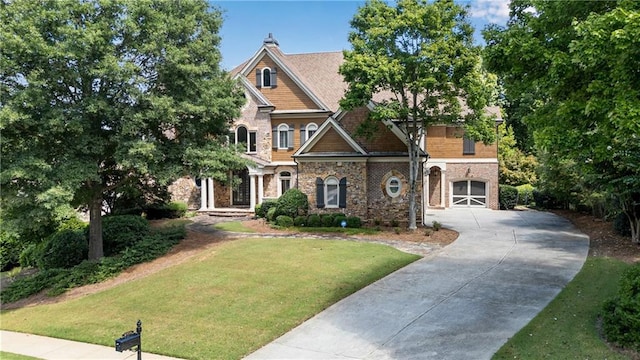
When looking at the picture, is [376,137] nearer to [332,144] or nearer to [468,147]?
[332,144]

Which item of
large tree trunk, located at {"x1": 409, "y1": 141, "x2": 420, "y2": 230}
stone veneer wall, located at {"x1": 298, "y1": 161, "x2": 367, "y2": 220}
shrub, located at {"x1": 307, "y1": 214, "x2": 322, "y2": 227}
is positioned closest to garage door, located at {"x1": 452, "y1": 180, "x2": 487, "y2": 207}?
large tree trunk, located at {"x1": 409, "y1": 141, "x2": 420, "y2": 230}

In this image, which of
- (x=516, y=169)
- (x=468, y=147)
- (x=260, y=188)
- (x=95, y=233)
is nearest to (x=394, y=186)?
(x=260, y=188)

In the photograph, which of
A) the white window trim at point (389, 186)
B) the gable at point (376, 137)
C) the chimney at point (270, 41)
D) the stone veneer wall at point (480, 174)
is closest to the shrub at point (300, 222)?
the white window trim at point (389, 186)

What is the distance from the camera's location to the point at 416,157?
2072cm

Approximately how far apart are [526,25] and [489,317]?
20.1 feet

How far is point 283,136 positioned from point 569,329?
22729mm

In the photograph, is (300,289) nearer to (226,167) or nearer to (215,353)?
(215,353)

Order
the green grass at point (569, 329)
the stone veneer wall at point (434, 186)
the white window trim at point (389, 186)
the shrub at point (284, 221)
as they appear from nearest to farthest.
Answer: the green grass at point (569, 329)
the shrub at point (284, 221)
the white window trim at point (389, 186)
the stone veneer wall at point (434, 186)

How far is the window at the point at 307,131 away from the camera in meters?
28.3

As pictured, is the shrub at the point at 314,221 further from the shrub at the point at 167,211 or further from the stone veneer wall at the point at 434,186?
the stone veneer wall at the point at 434,186

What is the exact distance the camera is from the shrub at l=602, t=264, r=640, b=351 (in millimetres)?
6902

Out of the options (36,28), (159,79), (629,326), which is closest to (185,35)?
(159,79)

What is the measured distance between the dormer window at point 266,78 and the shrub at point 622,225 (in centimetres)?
2070

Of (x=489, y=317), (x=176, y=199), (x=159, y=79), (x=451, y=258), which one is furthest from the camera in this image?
(x=176, y=199)
